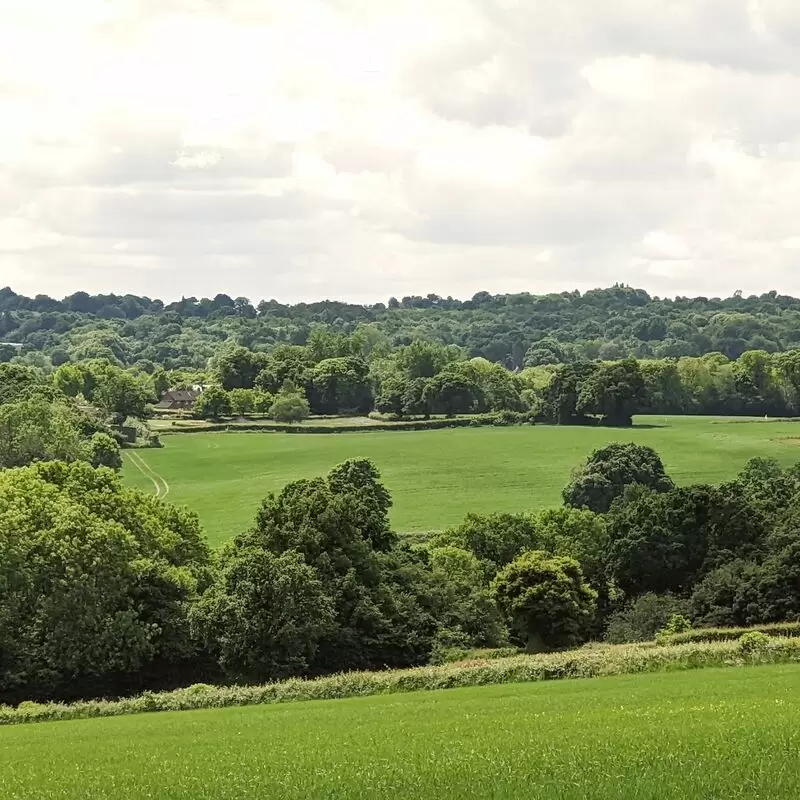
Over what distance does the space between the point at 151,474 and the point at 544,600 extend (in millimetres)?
73357

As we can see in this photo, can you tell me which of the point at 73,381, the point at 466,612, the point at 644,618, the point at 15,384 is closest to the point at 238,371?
the point at 73,381

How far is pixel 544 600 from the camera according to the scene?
47.6 m

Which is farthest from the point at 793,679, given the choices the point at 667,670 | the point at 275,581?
the point at 275,581

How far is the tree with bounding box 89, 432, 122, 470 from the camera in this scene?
4195 inches

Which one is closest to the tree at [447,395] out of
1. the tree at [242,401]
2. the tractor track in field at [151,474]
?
the tree at [242,401]

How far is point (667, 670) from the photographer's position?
1348 inches

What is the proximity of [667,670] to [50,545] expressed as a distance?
25.4 metres

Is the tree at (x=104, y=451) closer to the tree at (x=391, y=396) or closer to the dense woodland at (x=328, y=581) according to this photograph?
the dense woodland at (x=328, y=581)

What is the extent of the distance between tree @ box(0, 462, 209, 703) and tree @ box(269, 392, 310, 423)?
112459 mm

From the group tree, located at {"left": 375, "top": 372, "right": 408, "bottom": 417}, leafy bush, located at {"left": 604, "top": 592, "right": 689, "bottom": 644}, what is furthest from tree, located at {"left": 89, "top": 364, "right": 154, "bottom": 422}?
leafy bush, located at {"left": 604, "top": 592, "right": 689, "bottom": 644}

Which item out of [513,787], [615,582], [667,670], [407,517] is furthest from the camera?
[407,517]

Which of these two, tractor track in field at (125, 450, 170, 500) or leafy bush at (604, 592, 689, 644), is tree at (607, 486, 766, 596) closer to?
leafy bush at (604, 592, 689, 644)

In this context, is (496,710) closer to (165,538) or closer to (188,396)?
(165,538)

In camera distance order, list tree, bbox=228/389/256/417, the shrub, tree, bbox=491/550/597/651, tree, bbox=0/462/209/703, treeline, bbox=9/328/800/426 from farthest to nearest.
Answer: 1. tree, bbox=228/389/256/417
2. treeline, bbox=9/328/800/426
3. tree, bbox=491/550/597/651
4. tree, bbox=0/462/209/703
5. the shrub
